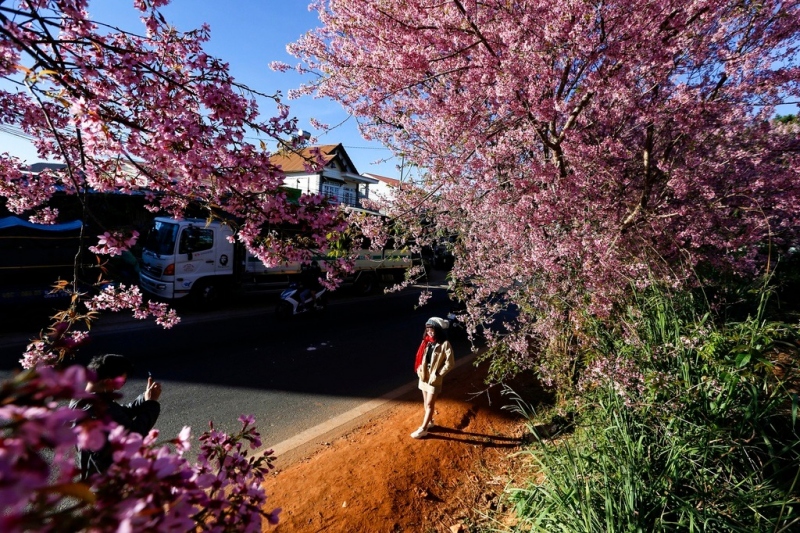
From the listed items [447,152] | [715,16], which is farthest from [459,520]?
[715,16]

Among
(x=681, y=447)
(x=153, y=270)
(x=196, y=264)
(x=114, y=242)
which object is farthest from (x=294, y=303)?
(x=681, y=447)

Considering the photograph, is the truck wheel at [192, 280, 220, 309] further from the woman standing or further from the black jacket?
the black jacket

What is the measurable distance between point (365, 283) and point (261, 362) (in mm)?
8212

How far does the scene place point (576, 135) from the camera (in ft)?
16.0

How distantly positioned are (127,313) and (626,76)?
11403 millimetres

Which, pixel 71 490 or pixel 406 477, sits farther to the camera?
pixel 406 477

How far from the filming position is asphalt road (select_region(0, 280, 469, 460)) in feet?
18.4

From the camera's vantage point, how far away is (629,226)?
197 inches

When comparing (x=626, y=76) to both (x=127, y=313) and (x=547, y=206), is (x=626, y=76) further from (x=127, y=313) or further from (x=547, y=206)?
(x=127, y=313)

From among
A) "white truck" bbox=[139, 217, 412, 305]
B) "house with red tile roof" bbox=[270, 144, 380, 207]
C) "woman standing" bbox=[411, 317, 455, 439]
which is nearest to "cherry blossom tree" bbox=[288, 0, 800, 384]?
"woman standing" bbox=[411, 317, 455, 439]

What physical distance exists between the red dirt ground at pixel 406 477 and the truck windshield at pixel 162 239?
27.0 ft

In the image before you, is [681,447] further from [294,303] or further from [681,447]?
[294,303]

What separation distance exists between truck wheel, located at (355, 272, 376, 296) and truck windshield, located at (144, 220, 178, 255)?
6.36m

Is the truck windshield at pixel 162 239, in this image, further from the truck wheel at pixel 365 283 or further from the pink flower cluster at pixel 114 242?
the pink flower cluster at pixel 114 242
